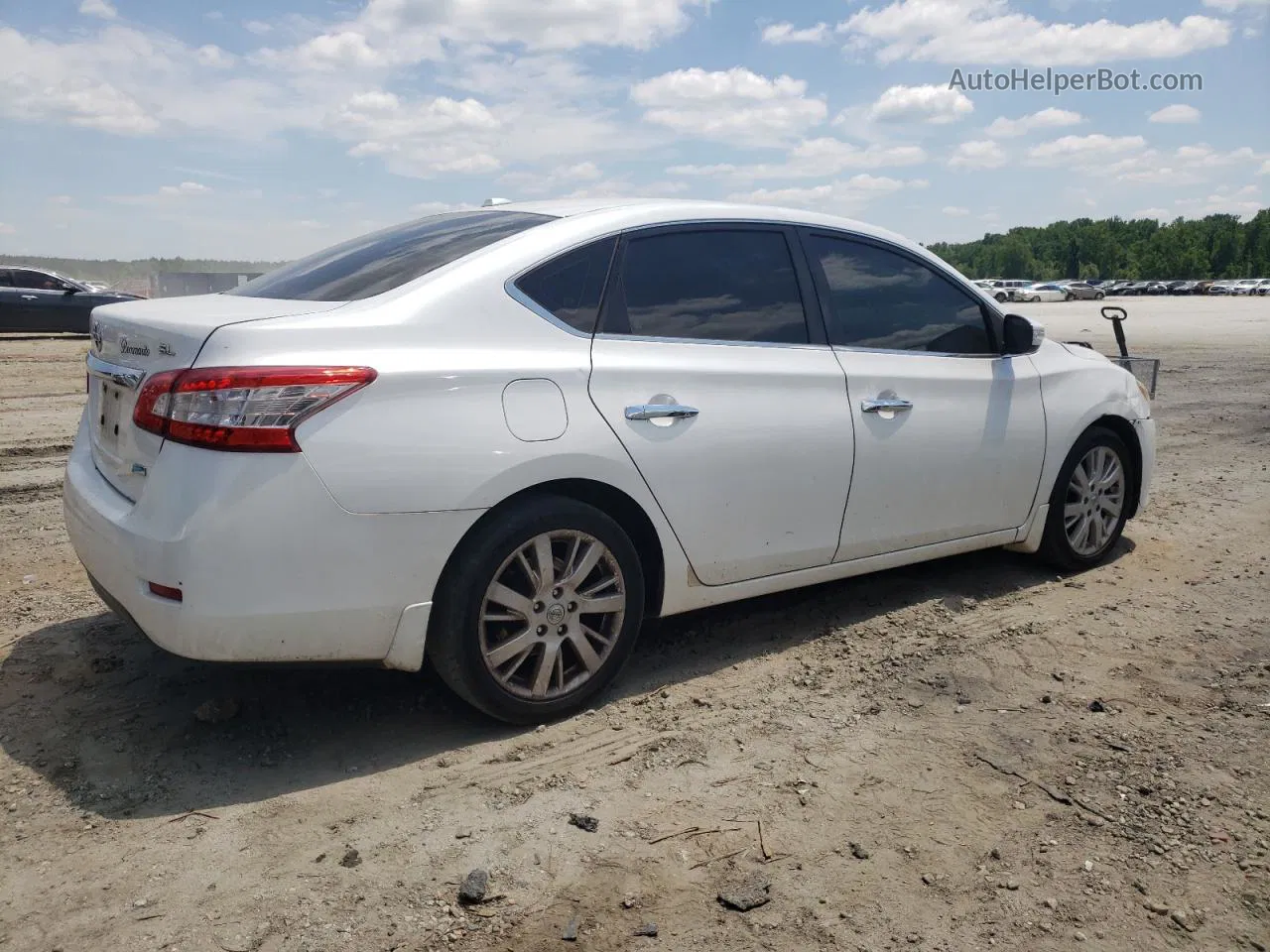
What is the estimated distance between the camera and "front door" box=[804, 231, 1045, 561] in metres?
4.34

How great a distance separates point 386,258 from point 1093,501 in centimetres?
362

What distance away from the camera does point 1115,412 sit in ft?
17.6

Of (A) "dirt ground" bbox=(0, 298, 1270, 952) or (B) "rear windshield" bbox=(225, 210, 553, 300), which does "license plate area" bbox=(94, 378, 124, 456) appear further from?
(A) "dirt ground" bbox=(0, 298, 1270, 952)

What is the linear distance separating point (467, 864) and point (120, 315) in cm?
218

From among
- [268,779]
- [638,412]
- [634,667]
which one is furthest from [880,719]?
[268,779]

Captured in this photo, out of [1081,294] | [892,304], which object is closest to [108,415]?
[892,304]

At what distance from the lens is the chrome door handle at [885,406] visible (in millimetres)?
4281

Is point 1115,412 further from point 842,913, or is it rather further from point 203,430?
point 203,430

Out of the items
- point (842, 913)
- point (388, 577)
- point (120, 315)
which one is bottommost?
point (842, 913)

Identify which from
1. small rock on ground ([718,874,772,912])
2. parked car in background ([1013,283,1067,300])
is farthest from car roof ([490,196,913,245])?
parked car in background ([1013,283,1067,300])

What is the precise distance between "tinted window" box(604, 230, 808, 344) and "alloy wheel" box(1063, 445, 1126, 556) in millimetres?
1931

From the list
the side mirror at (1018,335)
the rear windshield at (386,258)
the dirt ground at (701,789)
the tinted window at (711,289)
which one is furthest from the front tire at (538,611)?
the side mirror at (1018,335)

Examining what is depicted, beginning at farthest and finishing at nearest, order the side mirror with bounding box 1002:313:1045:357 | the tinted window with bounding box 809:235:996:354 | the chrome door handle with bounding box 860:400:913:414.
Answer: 1. the side mirror with bounding box 1002:313:1045:357
2. the tinted window with bounding box 809:235:996:354
3. the chrome door handle with bounding box 860:400:913:414

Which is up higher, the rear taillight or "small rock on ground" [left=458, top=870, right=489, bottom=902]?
the rear taillight
